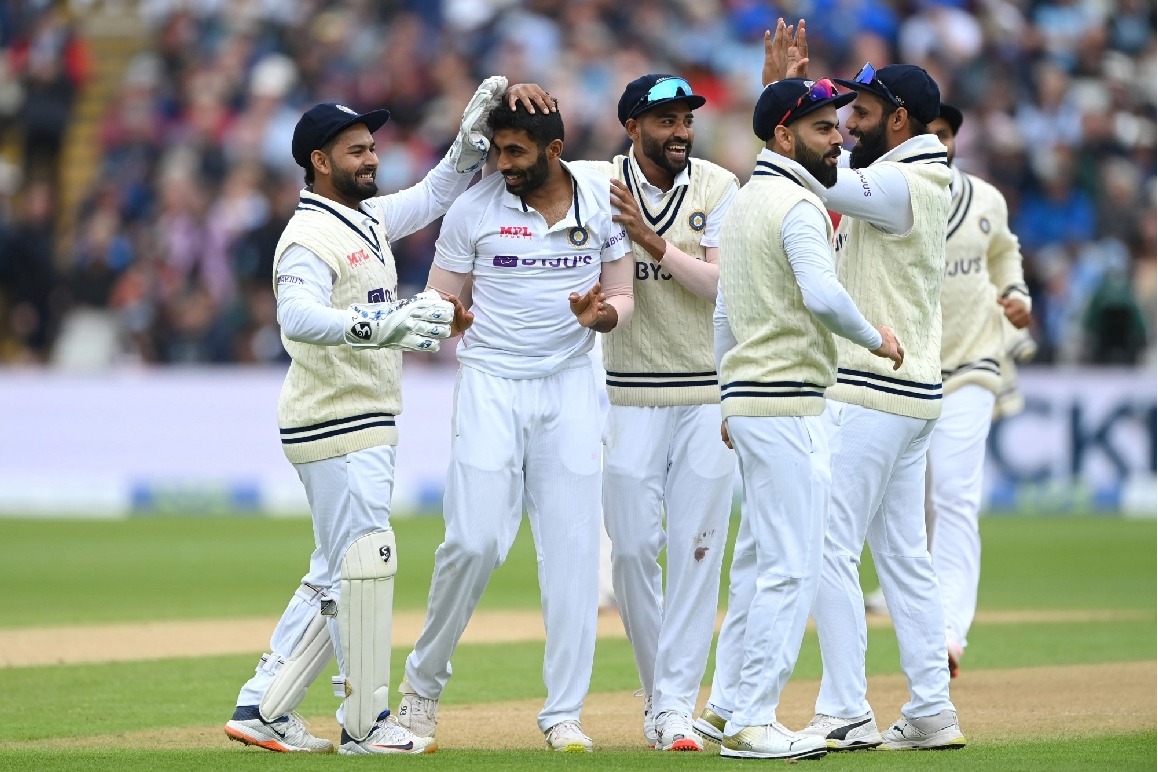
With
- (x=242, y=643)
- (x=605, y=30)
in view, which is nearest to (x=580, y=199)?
(x=242, y=643)

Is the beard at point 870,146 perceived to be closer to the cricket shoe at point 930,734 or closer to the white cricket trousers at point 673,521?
the white cricket trousers at point 673,521

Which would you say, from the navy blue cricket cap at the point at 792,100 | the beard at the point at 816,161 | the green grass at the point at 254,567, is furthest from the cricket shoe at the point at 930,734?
the green grass at the point at 254,567

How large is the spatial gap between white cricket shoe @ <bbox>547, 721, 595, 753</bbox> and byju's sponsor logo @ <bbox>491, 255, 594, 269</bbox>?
1752 mm

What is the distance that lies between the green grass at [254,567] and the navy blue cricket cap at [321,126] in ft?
18.5

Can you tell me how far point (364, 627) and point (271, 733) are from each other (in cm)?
65

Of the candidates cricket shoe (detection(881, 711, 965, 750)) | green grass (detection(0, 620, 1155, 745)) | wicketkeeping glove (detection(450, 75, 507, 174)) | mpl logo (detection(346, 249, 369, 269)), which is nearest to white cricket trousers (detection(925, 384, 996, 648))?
green grass (detection(0, 620, 1155, 745))

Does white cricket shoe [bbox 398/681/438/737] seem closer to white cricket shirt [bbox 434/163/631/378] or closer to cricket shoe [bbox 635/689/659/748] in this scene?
cricket shoe [bbox 635/689/659/748]

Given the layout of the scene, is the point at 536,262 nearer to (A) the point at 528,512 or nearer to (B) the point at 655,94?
(B) the point at 655,94

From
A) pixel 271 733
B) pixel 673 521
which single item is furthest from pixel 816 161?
pixel 271 733

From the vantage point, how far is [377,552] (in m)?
6.71

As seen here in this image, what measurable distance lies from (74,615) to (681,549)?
6174mm

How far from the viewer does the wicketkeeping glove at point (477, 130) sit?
23.0 feet

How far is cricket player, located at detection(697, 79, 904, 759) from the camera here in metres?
6.37

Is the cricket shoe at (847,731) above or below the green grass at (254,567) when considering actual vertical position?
above
